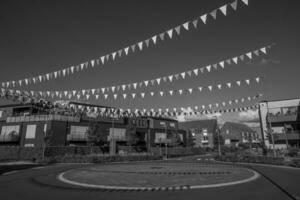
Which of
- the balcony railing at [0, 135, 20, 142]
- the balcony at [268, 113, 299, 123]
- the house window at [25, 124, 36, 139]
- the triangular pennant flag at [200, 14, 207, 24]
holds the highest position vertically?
the triangular pennant flag at [200, 14, 207, 24]

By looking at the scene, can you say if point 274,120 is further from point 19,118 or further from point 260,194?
point 19,118

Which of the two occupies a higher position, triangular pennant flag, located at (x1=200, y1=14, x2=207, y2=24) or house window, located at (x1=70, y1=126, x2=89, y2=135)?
triangular pennant flag, located at (x1=200, y1=14, x2=207, y2=24)

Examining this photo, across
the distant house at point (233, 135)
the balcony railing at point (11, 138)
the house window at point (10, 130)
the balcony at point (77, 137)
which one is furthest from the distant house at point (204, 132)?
the balcony railing at point (11, 138)

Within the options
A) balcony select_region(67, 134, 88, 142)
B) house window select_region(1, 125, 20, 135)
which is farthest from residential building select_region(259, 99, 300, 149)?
house window select_region(1, 125, 20, 135)

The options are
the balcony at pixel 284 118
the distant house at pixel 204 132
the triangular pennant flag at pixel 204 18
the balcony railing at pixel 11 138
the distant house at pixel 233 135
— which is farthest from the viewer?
the distant house at pixel 233 135

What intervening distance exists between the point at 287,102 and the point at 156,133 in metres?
30.7

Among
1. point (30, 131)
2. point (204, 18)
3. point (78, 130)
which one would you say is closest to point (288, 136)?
point (204, 18)

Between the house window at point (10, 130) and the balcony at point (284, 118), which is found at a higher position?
the balcony at point (284, 118)

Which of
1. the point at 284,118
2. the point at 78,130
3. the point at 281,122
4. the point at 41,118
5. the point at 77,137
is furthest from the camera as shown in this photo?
the point at 78,130

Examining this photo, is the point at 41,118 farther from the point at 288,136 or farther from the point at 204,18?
the point at 288,136

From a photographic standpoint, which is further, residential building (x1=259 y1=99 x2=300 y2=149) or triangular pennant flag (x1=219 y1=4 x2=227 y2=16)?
residential building (x1=259 y1=99 x2=300 y2=149)

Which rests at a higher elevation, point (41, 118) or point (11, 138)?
point (41, 118)

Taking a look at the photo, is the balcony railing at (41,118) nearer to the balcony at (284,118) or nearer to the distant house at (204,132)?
the balcony at (284,118)

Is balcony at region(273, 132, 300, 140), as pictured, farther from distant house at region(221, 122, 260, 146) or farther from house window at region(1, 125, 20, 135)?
house window at region(1, 125, 20, 135)
